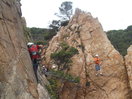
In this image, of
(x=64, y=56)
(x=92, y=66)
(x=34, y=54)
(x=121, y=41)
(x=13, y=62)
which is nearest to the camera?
(x=13, y=62)

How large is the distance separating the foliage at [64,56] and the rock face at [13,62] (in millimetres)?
14327

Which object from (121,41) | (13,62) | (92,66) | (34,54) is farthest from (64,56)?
(121,41)

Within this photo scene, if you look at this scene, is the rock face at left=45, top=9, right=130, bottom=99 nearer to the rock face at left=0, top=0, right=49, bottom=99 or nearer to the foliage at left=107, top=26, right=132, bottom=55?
the foliage at left=107, top=26, right=132, bottom=55

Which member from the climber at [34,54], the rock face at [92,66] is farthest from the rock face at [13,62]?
the rock face at [92,66]

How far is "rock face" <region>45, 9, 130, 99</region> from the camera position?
3050 cm

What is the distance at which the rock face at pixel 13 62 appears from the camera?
12008 mm

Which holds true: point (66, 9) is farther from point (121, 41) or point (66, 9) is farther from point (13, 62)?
point (13, 62)

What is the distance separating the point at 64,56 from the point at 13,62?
17.1 m

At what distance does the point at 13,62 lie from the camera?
12.9m

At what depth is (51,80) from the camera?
28359 mm

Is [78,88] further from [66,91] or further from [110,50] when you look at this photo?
[110,50]

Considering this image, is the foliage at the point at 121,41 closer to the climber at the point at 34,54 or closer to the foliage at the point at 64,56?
the foliage at the point at 64,56

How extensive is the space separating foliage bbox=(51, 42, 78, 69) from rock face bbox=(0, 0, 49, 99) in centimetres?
1433

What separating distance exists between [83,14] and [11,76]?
981 inches
